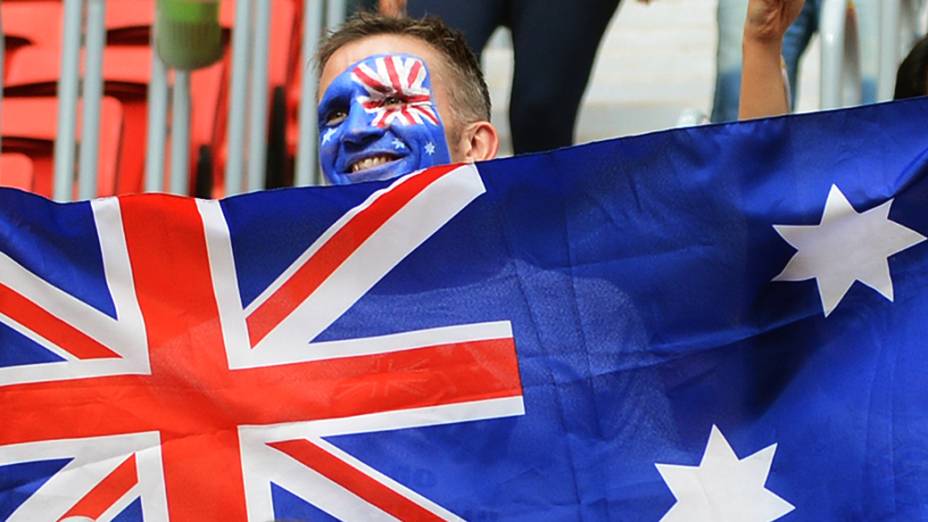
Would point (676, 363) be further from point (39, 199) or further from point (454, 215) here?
point (39, 199)

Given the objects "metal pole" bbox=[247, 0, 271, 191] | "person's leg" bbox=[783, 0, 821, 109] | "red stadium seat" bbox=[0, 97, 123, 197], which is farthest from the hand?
"red stadium seat" bbox=[0, 97, 123, 197]

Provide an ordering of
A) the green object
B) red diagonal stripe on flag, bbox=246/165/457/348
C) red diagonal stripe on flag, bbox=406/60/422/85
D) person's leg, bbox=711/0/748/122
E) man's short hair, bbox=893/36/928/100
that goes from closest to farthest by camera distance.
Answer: red diagonal stripe on flag, bbox=246/165/457/348 < red diagonal stripe on flag, bbox=406/60/422/85 < man's short hair, bbox=893/36/928/100 < person's leg, bbox=711/0/748/122 < the green object

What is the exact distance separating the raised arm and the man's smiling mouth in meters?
0.66

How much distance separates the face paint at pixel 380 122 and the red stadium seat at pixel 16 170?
1892mm

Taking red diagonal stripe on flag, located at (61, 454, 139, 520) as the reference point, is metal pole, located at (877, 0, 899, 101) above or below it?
above

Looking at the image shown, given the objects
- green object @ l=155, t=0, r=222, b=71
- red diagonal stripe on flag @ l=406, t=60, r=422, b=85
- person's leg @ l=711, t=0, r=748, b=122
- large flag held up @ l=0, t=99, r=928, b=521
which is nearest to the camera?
large flag held up @ l=0, t=99, r=928, b=521

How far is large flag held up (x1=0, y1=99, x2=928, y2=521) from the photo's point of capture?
129 inches

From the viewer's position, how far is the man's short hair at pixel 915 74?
3881 mm

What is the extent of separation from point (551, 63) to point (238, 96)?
75cm

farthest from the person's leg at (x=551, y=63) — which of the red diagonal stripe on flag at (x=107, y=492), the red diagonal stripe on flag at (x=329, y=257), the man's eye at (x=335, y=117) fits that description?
the red diagonal stripe on flag at (x=107, y=492)

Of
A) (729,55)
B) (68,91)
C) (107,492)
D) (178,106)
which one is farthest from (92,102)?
(107,492)

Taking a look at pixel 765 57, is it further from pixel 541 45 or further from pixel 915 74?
pixel 541 45

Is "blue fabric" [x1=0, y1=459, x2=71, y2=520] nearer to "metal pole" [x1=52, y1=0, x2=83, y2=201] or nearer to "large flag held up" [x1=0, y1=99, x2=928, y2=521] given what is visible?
"large flag held up" [x1=0, y1=99, x2=928, y2=521]

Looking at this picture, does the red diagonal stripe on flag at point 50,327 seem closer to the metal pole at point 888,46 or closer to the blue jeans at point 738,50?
the blue jeans at point 738,50
